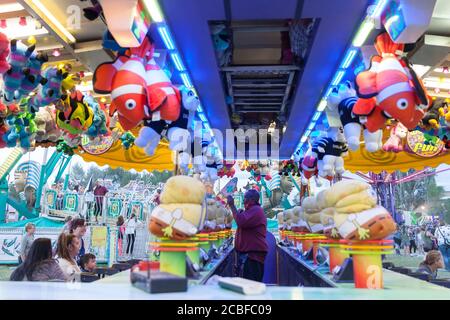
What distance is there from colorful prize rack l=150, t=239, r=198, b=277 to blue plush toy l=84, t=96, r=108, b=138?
378 cm

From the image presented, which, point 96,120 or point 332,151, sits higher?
point 96,120

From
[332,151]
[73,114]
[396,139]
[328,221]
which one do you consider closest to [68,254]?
[73,114]

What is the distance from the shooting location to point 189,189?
2.14 metres

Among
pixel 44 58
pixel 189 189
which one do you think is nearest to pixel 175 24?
pixel 44 58

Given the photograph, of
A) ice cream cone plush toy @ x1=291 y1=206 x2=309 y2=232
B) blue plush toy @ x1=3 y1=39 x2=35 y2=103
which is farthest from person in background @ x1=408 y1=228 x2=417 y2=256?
blue plush toy @ x1=3 y1=39 x2=35 y2=103

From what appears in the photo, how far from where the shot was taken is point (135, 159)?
792 cm

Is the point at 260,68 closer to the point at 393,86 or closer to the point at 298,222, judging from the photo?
the point at 393,86

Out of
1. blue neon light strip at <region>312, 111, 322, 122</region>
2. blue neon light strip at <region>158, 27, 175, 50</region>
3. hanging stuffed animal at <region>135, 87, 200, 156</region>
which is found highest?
blue neon light strip at <region>312, 111, 322, 122</region>

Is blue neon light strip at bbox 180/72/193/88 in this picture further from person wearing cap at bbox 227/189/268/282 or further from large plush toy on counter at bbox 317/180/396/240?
large plush toy on counter at bbox 317/180/396/240

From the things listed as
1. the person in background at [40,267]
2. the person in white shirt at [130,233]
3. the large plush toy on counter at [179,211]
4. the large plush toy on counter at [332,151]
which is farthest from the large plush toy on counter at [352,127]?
the person in white shirt at [130,233]

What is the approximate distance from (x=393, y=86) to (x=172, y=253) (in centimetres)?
211

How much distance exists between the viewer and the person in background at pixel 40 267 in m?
3.38

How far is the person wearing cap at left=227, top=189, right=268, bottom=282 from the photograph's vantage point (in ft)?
13.6

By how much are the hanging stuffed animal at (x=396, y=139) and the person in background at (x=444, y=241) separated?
6.30 m
